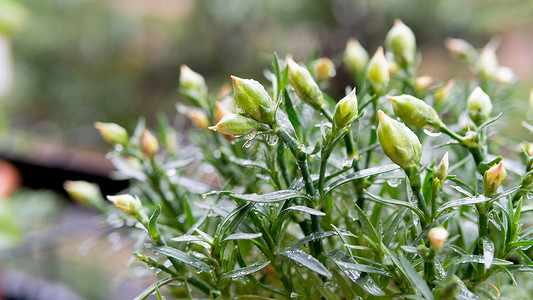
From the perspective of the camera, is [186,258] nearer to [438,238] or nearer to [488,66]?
[438,238]

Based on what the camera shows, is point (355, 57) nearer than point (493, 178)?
No

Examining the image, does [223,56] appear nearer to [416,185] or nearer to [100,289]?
[100,289]

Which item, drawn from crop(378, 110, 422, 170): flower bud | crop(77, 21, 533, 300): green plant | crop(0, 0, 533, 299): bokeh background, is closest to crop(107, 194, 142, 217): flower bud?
crop(77, 21, 533, 300): green plant

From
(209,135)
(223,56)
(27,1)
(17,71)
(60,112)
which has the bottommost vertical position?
(60,112)

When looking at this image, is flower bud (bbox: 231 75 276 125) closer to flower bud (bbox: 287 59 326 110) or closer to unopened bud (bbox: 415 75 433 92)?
flower bud (bbox: 287 59 326 110)

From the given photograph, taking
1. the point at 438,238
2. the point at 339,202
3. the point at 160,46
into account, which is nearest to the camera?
the point at 438,238

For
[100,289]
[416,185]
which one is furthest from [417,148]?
[100,289]

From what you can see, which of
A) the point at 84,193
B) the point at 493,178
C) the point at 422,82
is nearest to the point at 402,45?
the point at 422,82
